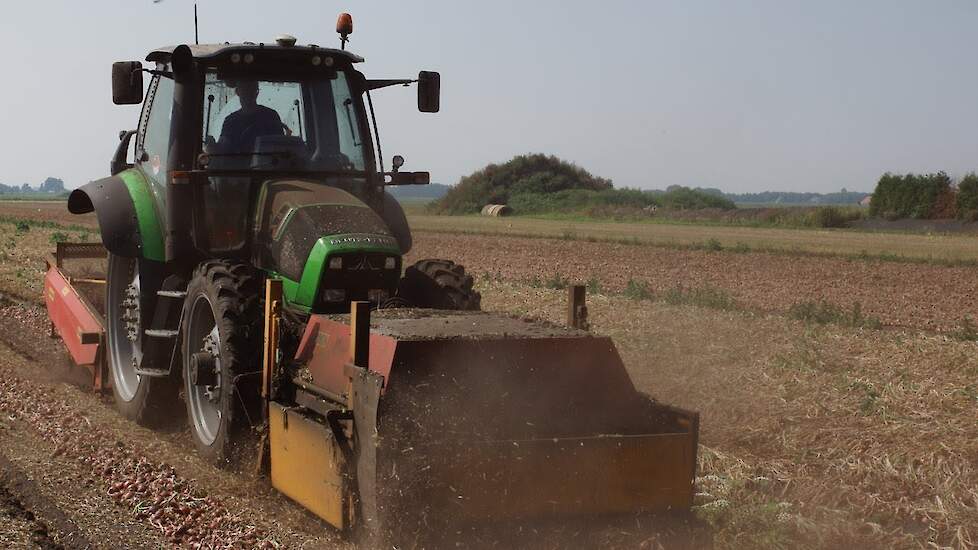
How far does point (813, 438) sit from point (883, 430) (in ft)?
1.57

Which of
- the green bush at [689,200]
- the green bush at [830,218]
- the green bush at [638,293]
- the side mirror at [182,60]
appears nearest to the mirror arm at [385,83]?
the side mirror at [182,60]

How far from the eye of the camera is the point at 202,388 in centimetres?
687

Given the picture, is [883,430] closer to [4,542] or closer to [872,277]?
[4,542]

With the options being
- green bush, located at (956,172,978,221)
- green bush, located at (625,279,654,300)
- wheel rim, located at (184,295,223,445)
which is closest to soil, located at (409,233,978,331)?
green bush, located at (625,279,654,300)

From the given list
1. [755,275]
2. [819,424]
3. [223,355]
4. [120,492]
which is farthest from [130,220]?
[755,275]

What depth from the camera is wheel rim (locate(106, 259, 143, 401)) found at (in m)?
8.09

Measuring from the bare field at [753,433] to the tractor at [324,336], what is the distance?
31 centimetres

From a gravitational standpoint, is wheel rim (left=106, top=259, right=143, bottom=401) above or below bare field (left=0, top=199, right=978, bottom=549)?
above

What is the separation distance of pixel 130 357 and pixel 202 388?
1913 mm

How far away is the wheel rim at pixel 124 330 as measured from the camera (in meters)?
8.09

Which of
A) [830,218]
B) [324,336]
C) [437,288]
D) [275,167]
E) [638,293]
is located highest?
[275,167]

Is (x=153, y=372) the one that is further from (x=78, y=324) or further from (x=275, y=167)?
(x=78, y=324)

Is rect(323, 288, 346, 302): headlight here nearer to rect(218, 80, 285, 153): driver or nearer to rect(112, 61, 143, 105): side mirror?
rect(218, 80, 285, 153): driver

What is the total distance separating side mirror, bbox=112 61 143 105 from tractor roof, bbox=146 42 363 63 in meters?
0.27
